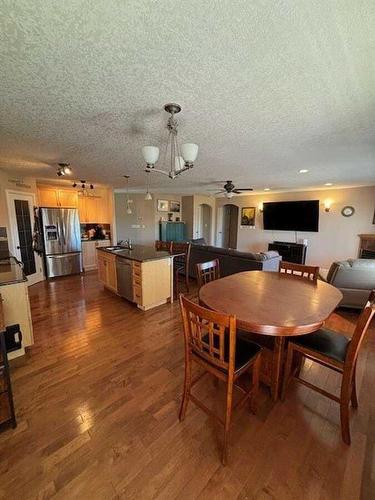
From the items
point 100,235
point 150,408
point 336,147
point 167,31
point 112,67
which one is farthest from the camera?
point 100,235

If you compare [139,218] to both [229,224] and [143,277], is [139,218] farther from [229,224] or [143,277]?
[143,277]

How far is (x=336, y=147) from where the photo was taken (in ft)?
8.40

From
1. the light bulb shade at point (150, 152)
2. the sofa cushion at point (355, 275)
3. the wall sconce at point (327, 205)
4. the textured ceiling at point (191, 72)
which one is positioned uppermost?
the textured ceiling at point (191, 72)

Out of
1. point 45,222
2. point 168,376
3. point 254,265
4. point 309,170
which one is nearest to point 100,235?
point 45,222

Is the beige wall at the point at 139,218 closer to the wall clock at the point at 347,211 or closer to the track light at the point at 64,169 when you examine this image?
the track light at the point at 64,169

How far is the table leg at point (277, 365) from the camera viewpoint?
1674 millimetres

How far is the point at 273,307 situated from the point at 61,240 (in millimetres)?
5192

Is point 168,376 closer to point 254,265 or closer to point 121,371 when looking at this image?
point 121,371

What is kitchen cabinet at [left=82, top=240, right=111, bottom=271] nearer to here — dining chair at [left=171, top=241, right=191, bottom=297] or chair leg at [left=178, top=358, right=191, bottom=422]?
dining chair at [left=171, top=241, right=191, bottom=297]

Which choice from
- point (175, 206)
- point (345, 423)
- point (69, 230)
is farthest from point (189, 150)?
point (175, 206)

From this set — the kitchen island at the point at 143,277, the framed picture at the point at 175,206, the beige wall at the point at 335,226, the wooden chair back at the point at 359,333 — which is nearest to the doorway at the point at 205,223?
the framed picture at the point at 175,206

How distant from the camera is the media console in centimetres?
648

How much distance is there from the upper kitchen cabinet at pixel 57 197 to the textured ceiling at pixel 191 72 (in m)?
2.99

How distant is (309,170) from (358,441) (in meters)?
3.78
